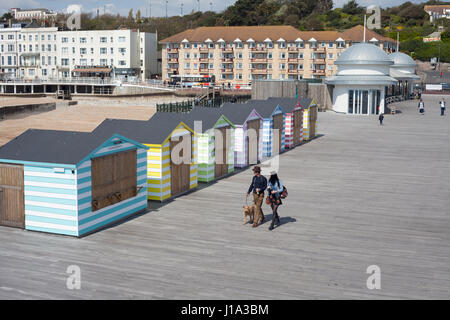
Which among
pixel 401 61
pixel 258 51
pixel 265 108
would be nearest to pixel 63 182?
pixel 265 108

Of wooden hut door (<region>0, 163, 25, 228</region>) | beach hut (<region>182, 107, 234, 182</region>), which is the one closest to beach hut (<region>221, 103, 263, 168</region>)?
beach hut (<region>182, 107, 234, 182</region>)

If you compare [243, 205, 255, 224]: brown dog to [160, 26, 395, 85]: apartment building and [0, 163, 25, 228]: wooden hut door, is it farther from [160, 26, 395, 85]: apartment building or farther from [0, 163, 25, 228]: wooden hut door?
[160, 26, 395, 85]: apartment building

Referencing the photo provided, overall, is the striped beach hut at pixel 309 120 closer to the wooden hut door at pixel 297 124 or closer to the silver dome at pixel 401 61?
the wooden hut door at pixel 297 124

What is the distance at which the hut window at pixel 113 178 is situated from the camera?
13.5m

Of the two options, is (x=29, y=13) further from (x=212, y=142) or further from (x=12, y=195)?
(x=12, y=195)

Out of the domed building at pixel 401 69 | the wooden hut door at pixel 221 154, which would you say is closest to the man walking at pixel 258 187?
the wooden hut door at pixel 221 154

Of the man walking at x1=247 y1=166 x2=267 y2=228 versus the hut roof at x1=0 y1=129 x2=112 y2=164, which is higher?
the hut roof at x1=0 y1=129 x2=112 y2=164

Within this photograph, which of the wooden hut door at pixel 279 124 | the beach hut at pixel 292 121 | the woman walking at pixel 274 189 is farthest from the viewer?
the beach hut at pixel 292 121

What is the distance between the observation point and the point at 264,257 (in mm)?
12070

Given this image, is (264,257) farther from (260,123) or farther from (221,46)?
(221,46)

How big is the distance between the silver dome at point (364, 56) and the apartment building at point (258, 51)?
36.5 meters

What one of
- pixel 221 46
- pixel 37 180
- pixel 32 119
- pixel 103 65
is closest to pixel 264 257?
pixel 37 180

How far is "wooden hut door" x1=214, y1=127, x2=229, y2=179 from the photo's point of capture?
2047 centimetres

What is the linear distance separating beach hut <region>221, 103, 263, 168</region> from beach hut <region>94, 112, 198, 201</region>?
14.3ft
